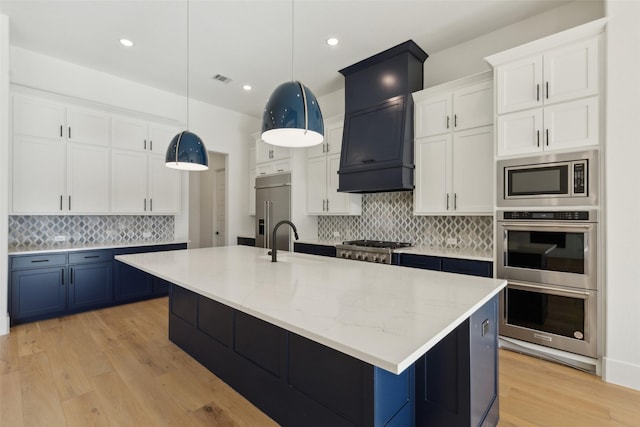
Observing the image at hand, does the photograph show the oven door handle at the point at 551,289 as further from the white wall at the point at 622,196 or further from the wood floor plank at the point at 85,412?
the wood floor plank at the point at 85,412

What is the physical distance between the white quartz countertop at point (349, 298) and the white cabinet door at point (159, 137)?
2718 millimetres

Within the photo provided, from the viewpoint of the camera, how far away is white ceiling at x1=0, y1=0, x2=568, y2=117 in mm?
2904

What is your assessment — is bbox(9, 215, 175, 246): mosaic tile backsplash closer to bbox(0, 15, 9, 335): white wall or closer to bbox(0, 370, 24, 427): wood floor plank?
bbox(0, 15, 9, 335): white wall

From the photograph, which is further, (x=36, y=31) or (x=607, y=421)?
(x=36, y=31)

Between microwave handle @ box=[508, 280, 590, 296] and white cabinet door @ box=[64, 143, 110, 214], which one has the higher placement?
white cabinet door @ box=[64, 143, 110, 214]

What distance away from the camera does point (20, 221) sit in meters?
3.82

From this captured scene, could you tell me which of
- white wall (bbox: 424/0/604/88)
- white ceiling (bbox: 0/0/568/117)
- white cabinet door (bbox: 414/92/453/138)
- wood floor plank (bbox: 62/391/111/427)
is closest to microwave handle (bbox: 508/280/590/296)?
white cabinet door (bbox: 414/92/453/138)

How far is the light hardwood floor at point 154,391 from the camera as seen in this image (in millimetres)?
1886

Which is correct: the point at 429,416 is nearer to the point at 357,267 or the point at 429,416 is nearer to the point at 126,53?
the point at 357,267

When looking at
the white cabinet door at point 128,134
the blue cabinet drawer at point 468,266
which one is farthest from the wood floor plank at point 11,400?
the blue cabinet drawer at point 468,266

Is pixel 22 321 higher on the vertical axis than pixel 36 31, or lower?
lower

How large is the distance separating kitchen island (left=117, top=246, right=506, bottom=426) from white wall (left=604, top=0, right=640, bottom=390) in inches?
50.8

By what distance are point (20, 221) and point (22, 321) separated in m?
1.23

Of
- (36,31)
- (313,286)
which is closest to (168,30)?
(36,31)
